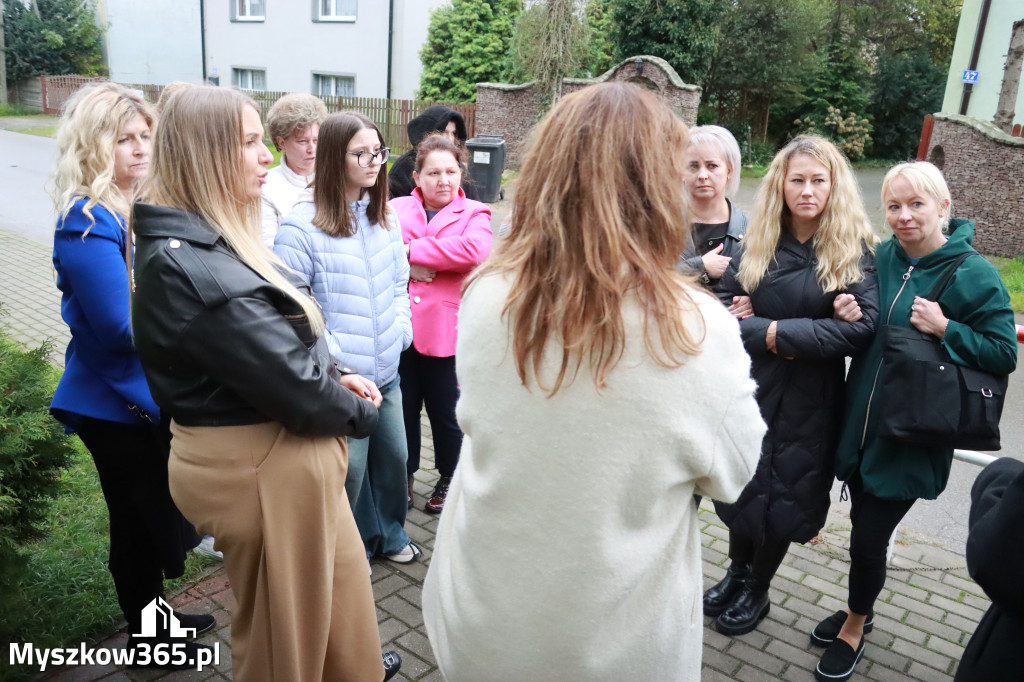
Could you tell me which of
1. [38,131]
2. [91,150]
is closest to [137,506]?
[91,150]

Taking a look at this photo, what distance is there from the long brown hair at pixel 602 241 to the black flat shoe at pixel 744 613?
238cm

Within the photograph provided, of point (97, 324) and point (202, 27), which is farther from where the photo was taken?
point (202, 27)

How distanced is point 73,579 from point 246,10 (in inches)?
1089

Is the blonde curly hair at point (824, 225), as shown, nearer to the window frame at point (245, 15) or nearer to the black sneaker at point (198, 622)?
the black sneaker at point (198, 622)

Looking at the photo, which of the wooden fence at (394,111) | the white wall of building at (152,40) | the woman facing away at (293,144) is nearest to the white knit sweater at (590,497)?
the woman facing away at (293,144)

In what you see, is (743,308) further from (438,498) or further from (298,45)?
(298,45)

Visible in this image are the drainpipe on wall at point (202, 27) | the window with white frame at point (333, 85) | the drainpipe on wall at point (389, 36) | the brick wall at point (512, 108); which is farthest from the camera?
the drainpipe on wall at point (202, 27)

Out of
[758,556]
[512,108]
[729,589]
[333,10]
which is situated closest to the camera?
[758,556]

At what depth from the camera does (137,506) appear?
2.82 meters

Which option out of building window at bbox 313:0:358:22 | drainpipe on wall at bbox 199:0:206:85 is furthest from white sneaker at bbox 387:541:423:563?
drainpipe on wall at bbox 199:0:206:85

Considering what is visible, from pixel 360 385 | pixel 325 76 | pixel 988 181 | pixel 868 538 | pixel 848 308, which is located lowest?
pixel 868 538

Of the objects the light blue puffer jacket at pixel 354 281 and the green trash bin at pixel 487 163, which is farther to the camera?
the green trash bin at pixel 487 163

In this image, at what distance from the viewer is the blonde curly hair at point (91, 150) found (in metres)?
2.76

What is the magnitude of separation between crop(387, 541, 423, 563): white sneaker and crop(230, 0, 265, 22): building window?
Result: 2678 centimetres
